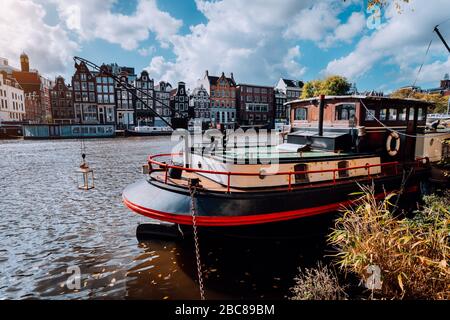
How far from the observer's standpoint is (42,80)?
279 feet

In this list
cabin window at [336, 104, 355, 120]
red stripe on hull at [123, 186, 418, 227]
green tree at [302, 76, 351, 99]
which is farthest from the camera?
green tree at [302, 76, 351, 99]

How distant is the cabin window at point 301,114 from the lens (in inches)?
431

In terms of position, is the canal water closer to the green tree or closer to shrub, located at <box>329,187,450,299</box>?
shrub, located at <box>329,187,450,299</box>

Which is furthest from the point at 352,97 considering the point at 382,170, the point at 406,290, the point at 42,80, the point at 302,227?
the point at 42,80

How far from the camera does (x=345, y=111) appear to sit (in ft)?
30.8

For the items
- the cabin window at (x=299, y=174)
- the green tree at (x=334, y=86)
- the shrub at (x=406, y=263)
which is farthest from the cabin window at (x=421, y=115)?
the green tree at (x=334, y=86)

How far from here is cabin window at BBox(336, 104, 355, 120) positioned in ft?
30.0

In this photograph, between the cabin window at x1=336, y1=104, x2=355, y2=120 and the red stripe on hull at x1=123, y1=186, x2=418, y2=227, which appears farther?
the cabin window at x1=336, y1=104, x2=355, y2=120

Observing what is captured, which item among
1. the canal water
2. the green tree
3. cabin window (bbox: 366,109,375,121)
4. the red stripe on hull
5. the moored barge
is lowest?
the canal water

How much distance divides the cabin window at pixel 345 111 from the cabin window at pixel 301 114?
1588 millimetres

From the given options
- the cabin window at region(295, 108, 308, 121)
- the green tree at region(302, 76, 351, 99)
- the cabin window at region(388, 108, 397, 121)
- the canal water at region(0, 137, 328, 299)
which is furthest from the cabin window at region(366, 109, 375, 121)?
the green tree at region(302, 76, 351, 99)

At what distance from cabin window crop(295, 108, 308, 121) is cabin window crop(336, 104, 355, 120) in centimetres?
159

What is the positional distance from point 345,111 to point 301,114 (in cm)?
212

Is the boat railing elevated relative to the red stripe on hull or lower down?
elevated
